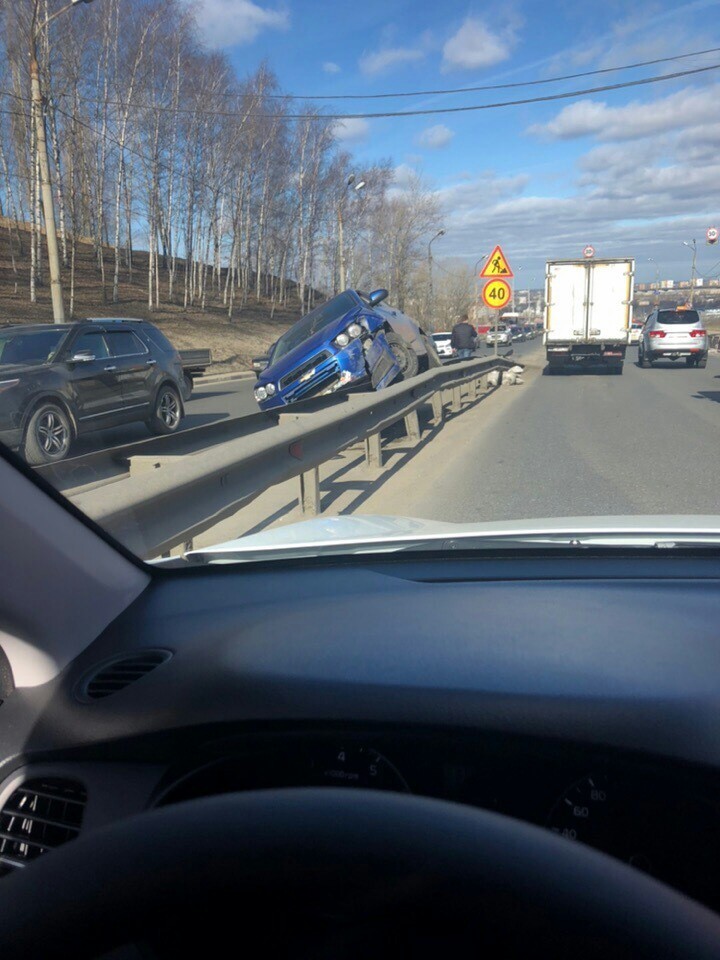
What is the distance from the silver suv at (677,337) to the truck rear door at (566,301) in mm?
3282

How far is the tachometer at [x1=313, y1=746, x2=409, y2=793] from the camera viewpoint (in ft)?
6.68

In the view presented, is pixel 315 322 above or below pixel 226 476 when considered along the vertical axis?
above

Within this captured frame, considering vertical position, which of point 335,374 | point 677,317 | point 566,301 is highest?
point 566,301

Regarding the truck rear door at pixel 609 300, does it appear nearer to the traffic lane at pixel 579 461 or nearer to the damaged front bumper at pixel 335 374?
the traffic lane at pixel 579 461

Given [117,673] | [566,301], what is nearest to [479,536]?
[117,673]

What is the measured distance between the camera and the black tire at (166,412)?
422 inches

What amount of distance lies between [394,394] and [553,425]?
4.03 meters

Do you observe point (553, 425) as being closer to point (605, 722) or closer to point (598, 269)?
point (605, 722)

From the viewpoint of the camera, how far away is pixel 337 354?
12.0m

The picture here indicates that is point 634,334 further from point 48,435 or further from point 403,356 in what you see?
point 48,435

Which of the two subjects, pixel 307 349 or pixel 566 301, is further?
pixel 566 301

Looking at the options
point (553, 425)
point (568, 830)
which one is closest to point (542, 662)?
point (568, 830)

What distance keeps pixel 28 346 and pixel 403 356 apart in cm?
681

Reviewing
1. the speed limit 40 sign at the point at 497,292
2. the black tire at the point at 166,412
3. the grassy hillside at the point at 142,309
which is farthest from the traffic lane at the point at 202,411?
the speed limit 40 sign at the point at 497,292
